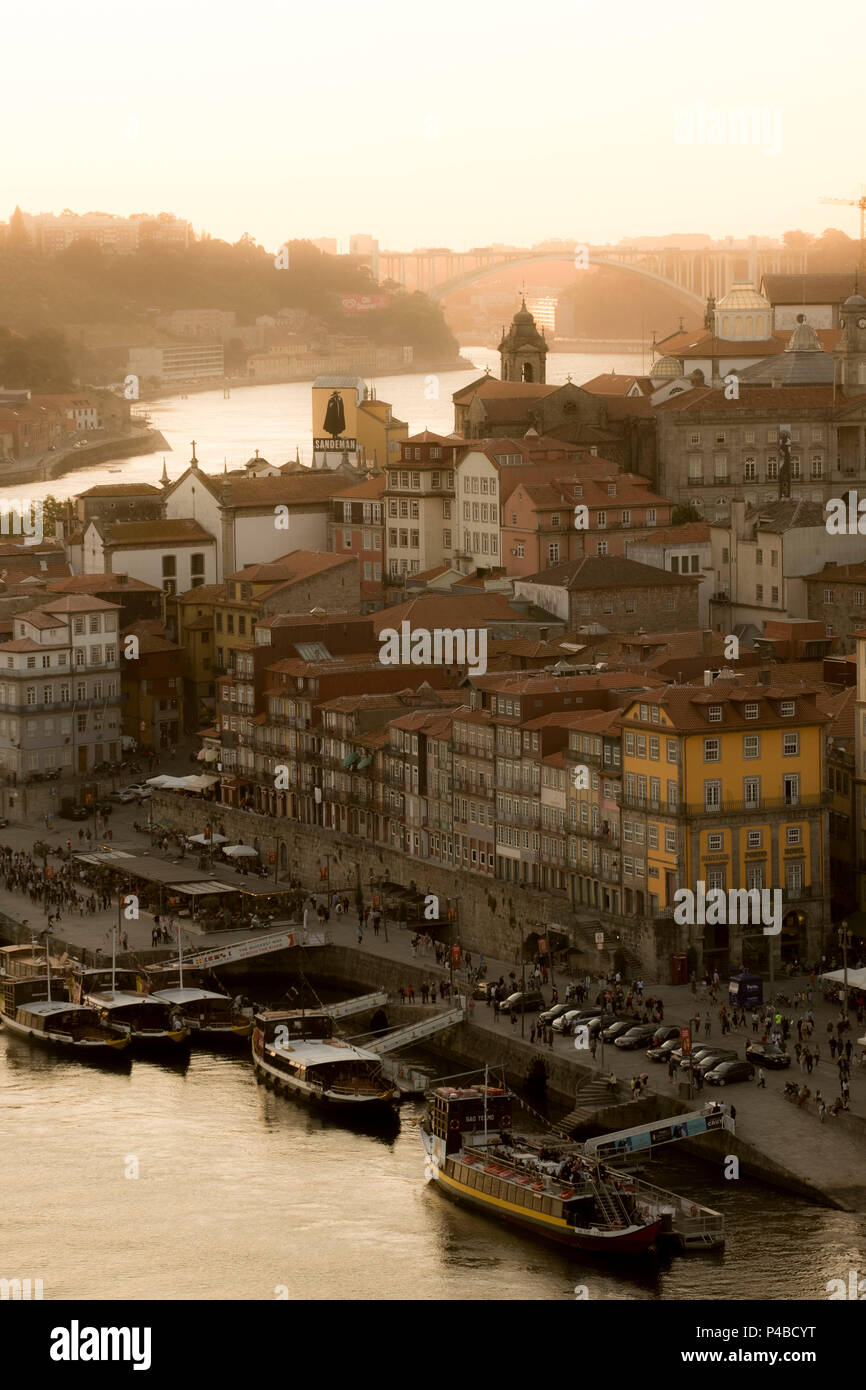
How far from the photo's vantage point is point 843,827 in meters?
75.2

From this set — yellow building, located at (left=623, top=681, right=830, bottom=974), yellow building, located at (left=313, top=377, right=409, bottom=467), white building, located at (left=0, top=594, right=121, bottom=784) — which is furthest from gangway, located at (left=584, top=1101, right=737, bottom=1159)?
yellow building, located at (left=313, top=377, right=409, bottom=467)

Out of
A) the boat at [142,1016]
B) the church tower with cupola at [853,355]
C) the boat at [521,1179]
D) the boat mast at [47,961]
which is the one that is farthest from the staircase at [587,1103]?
the church tower with cupola at [853,355]

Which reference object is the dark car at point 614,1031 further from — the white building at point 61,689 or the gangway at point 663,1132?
the white building at point 61,689

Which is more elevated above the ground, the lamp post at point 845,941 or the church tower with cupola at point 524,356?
the church tower with cupola at point 524,356

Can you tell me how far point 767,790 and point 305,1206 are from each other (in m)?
17.0

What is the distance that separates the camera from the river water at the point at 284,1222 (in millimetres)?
54469

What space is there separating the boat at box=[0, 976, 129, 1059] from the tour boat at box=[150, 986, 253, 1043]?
1.44 meters

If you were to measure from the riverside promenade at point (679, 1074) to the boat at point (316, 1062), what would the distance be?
103 inches

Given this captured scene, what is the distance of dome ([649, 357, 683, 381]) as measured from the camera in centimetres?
12462

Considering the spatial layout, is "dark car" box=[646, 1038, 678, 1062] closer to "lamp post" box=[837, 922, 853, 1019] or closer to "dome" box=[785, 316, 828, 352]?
"lamp post" box=[837, 922, 853, 1019]
